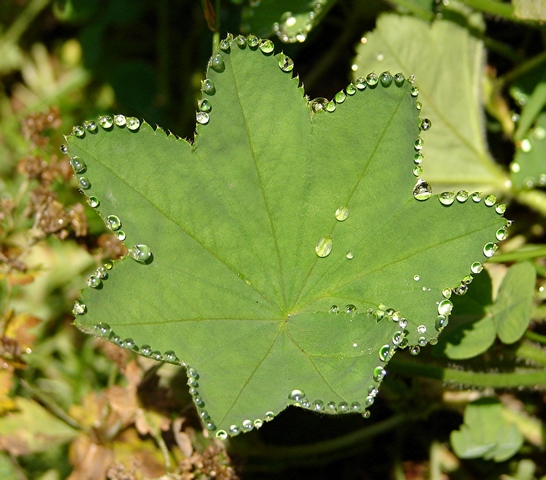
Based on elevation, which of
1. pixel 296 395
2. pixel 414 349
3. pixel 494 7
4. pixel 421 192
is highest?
pixel 494 7

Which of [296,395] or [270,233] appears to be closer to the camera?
[296,395]

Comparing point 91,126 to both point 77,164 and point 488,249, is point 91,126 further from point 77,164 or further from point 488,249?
point 488,249

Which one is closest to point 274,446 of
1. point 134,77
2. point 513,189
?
point 513,189

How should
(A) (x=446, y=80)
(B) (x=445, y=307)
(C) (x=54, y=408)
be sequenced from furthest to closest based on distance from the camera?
(A) (x=446, y=80)
(C) (x=54, y=408)
(B) (x=445, y=307)

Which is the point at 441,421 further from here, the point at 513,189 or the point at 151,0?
the point at 151,0

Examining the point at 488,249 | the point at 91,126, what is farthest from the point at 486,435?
the point at 91,126

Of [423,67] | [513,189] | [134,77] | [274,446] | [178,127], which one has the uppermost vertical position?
[134,77]

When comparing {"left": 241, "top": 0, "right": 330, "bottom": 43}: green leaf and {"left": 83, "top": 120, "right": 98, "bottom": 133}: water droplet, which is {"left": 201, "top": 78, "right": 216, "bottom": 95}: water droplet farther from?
{"left": 241, "top": 0, "right": 330, "bottom": 43}: green leaf

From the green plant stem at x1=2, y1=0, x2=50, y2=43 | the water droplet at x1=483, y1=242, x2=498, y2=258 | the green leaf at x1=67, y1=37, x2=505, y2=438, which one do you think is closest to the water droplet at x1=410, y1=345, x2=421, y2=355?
the green leaf at x1=67, y1=37, x2=505, y2=438

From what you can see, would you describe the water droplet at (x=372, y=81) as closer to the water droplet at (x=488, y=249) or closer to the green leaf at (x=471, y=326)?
the water droplet at (x=488, y=249)
